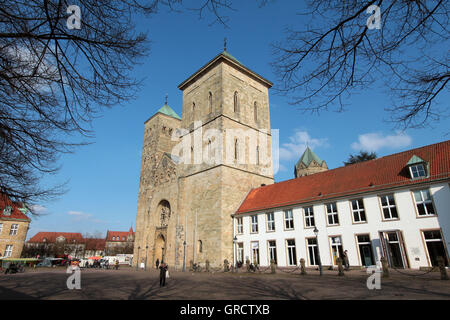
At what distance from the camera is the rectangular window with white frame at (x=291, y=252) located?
69.9 feet

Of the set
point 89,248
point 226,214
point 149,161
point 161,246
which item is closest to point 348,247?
point 226,214

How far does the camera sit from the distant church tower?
183 feet

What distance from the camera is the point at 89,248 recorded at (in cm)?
8062

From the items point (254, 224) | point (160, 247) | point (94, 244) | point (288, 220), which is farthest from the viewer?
point (94, 244)

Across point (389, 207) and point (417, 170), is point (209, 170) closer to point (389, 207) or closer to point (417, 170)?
point (389, 207)

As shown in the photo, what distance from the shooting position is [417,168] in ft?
56.5

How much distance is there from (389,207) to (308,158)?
41.4m

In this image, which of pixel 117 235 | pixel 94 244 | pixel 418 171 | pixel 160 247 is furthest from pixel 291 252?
pixel 117 235

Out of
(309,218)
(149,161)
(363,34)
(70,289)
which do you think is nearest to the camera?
(363,34)

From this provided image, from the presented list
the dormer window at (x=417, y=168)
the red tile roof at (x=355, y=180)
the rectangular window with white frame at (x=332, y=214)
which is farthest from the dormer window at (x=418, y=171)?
the rectangular window with white frame at (x=332, y=214)

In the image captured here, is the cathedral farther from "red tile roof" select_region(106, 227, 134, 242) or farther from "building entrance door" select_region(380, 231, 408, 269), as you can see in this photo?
"red tile roof" select_region(106, 227, 134, 242)

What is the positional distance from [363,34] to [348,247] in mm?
17391
